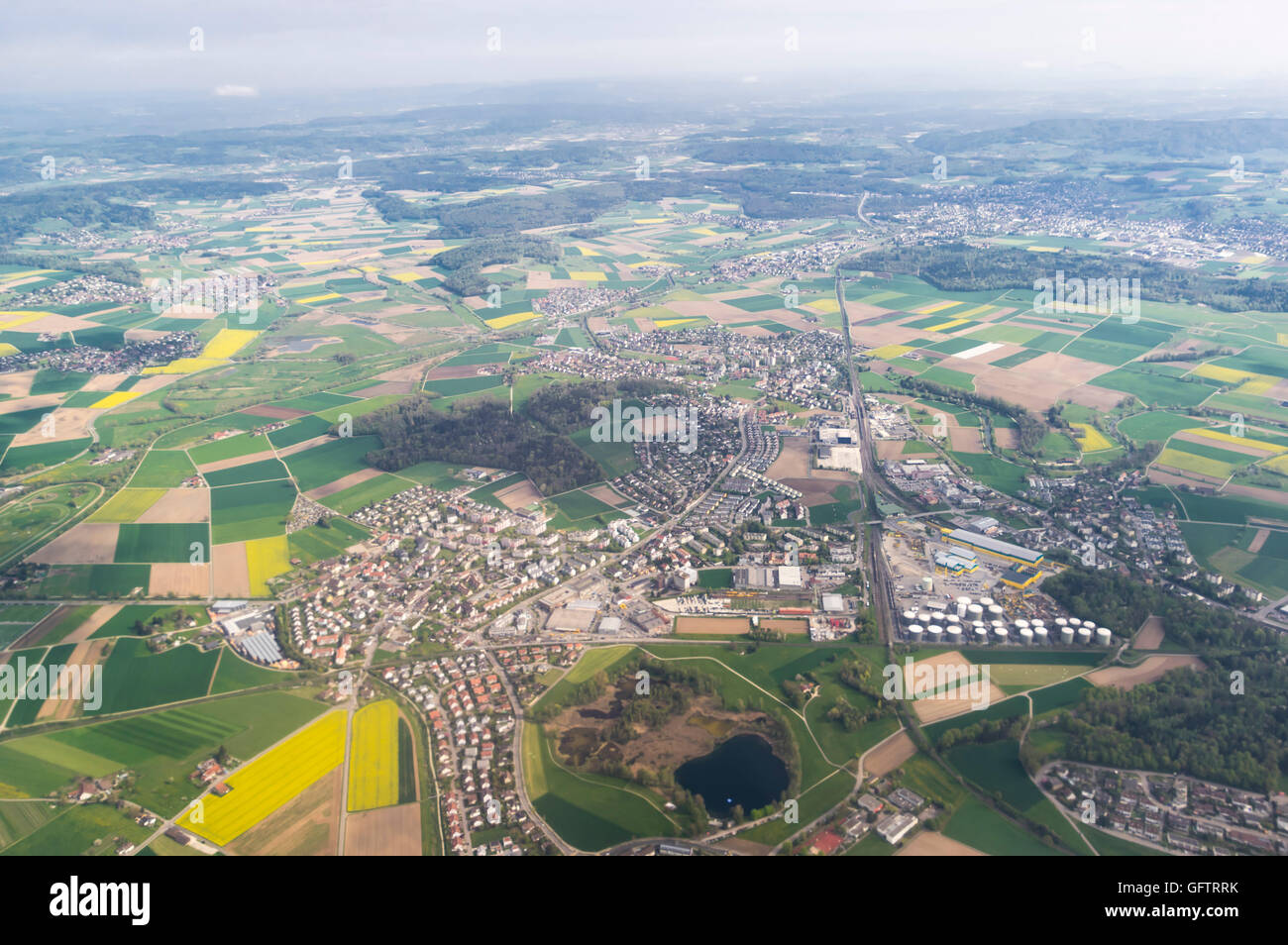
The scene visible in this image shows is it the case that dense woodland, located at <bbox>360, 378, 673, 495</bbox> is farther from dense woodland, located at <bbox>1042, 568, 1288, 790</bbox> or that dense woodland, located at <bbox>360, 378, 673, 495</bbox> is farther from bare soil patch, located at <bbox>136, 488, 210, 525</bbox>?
dense woodland, located at <bbox>1042, 568, 1288, 790</bbox>

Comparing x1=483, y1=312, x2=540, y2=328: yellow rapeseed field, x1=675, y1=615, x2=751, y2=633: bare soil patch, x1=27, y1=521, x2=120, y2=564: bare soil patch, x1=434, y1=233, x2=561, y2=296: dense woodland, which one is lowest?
x1=675, y1=615, x2=751, y2=633: bare soil patch

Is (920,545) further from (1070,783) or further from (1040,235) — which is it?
(1040,235)

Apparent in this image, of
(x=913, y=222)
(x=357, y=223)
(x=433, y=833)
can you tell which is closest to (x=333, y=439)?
(x=433, y=833)

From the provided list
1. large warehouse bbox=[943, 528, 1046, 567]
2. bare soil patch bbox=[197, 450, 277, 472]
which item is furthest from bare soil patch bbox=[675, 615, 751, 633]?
bare soil patch bbox=[197, 450, 277, 472]

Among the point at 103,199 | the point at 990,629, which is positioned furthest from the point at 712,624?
the point at 103,199

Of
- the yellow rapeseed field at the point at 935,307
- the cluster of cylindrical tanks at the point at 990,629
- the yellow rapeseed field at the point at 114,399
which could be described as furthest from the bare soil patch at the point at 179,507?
the yellow rapeseed field at the point at 935,307

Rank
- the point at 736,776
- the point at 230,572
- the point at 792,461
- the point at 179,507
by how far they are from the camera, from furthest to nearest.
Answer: the point at 792,461
the point at 179,507
the point at 230,572
the point at 736,776

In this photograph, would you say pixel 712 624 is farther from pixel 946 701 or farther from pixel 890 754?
pixel 946 701
